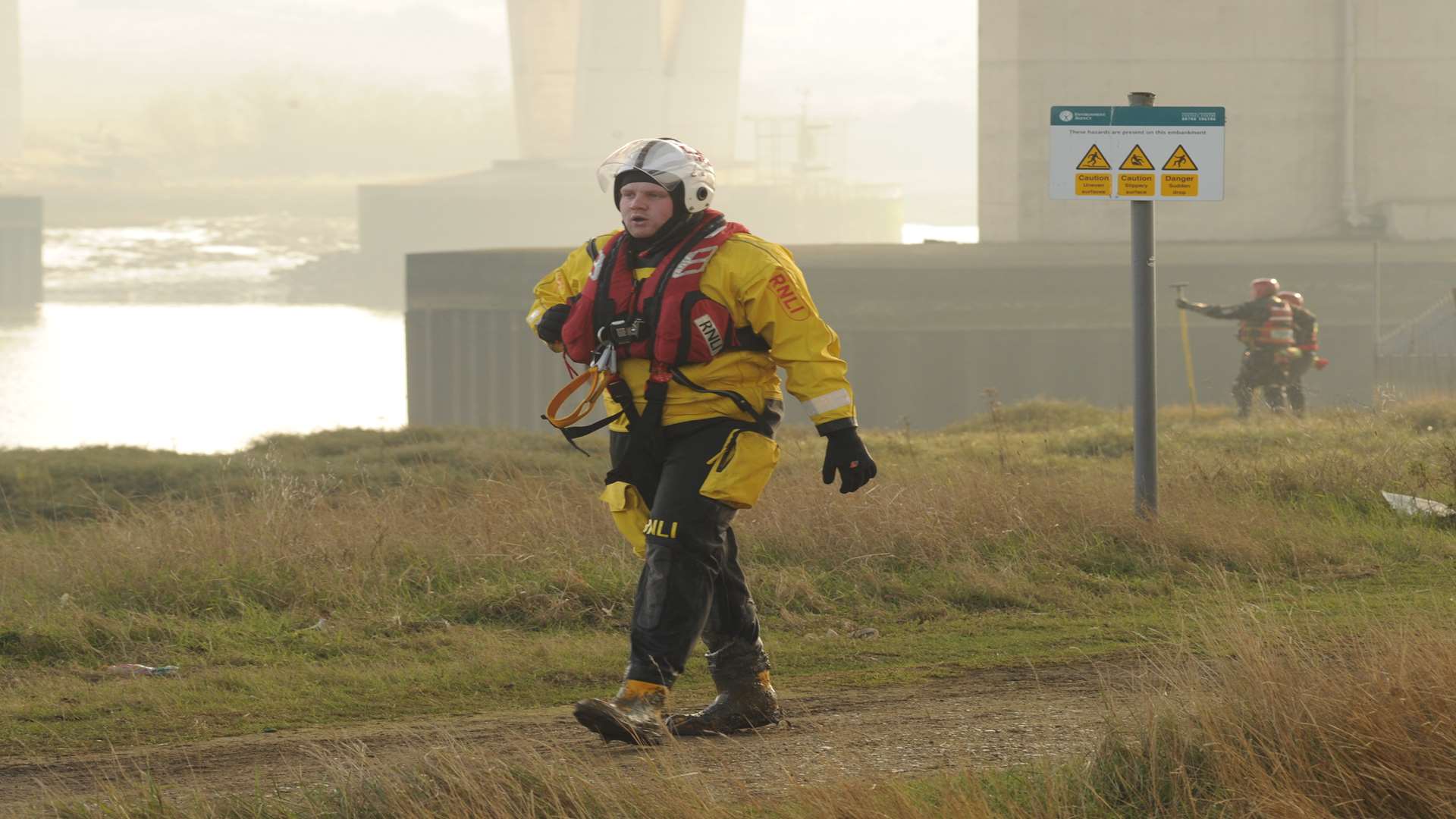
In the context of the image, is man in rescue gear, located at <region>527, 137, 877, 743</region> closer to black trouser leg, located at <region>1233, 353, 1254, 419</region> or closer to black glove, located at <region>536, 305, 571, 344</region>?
black glove, located at <region>536, 305, 571, 344</region>

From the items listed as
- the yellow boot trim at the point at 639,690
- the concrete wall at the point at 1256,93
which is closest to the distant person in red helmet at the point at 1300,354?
the yellow boot trim at the point at 639,690

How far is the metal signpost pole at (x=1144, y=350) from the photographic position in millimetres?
8156

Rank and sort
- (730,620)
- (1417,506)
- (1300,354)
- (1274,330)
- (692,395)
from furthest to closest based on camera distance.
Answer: (1300,354) < (1274,330) < (1417,506) < (730,620) < (692,395)

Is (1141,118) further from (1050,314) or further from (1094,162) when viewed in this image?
(1050,314)

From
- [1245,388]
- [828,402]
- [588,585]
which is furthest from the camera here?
[1245,388]

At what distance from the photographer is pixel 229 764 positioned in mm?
4555

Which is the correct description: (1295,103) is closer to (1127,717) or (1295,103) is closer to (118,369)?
(1127,717)

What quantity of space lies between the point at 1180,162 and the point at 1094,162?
41 centimetres

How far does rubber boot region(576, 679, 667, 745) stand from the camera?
4438 mm

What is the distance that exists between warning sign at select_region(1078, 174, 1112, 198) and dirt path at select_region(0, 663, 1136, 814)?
10.7 feet

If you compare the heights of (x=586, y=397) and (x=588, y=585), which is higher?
(x=586, y=397)

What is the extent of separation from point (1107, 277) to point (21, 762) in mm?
33573

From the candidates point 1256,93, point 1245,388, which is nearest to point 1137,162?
point 1245,388

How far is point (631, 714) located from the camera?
180 inches
